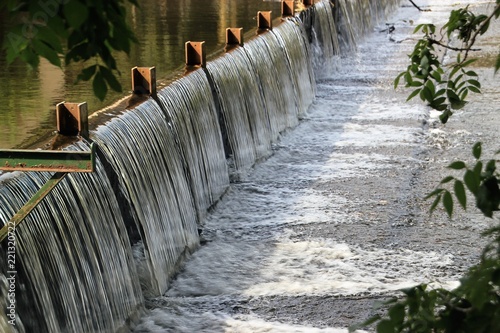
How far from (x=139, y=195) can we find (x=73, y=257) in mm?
1416

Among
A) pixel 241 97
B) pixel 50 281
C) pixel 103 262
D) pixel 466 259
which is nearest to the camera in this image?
pixel 50 281

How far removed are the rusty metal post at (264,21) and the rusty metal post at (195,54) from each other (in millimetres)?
3953

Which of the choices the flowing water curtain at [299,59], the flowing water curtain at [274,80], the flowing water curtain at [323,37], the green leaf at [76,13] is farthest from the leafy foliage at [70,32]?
the flowing water curtain at [323,37]

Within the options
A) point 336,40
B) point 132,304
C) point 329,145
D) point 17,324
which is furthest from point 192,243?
point 336,40

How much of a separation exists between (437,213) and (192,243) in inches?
97.5

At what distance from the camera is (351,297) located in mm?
6828

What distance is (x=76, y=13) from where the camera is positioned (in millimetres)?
1735

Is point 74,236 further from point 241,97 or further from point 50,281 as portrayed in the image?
point 241,97

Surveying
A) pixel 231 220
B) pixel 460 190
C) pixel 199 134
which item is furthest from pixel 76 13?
pixel 199 134

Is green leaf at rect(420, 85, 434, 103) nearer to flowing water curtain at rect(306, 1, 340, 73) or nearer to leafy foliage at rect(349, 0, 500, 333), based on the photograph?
leafy foliage at rect(349, 0, 500, 333)

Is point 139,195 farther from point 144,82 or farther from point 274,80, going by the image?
point 274,80

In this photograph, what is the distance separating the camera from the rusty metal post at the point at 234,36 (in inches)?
456

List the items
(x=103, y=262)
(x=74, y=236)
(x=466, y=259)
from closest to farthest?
(x=74, y=236)
(x=103, y=262)
(x=466, y=259)

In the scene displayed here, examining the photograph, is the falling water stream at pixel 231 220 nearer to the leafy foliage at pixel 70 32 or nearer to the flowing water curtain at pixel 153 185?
the flowing water curtain at pixel 153 185
